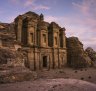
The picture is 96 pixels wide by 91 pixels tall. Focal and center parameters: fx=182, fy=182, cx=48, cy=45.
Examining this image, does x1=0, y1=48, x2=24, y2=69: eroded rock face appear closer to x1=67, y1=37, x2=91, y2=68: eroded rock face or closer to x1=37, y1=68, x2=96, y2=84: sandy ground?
x1=37, y1=68, x2=96, y2=84: sandy ground

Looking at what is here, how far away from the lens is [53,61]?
116 ft

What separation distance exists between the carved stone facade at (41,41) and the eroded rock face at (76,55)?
5.04ft

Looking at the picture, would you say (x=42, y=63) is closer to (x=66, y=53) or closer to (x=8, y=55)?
(x=66, y=53)

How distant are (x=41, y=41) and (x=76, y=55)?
30.6 ft

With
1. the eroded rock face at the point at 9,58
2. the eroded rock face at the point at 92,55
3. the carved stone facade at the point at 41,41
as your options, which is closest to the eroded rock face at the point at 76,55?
the carved stone facade at the point at 41,41

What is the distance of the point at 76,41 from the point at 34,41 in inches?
471

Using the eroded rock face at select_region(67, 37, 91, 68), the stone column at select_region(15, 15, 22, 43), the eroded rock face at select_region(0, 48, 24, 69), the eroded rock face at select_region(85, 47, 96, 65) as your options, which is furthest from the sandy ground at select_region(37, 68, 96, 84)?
the eroded rock face at select_region(85, 47, 96, 65)

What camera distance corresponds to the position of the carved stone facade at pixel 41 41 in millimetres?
30734

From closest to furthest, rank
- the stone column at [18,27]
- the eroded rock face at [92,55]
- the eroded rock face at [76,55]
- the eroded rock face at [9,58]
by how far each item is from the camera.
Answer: the eroded rock face at [9,58] < the stone column at [18,27] < the eroded rock face at [76,55] < the eroded rock face at [92,55]

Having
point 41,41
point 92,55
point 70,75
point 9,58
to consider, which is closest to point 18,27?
point 41,41

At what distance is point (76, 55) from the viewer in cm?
3853

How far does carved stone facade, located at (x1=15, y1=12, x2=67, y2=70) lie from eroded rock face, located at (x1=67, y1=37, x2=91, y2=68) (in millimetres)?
1536

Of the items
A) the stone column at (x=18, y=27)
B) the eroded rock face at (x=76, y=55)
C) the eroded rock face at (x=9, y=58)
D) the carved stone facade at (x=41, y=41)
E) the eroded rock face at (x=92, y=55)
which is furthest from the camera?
the eroded rock face at (x=92, y=55)

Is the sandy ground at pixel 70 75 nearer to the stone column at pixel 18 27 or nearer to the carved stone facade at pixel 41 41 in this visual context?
the carved stone facade at pixel 41 41
